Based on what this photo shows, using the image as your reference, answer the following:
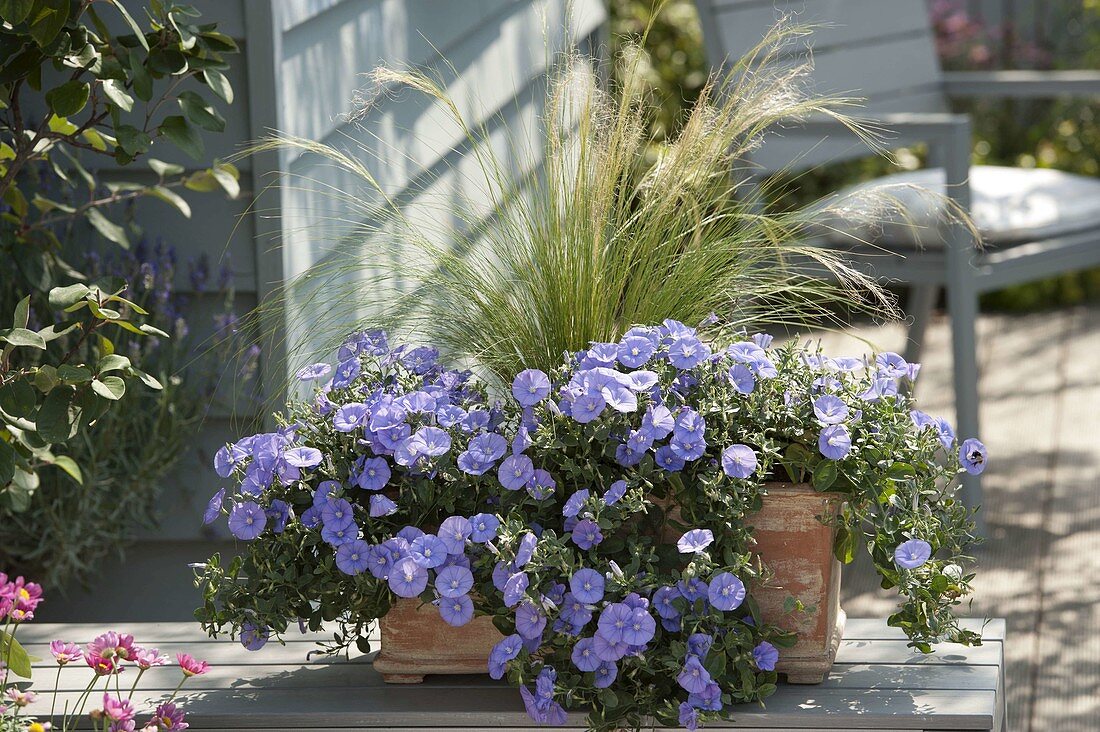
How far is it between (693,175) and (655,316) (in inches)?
6.3

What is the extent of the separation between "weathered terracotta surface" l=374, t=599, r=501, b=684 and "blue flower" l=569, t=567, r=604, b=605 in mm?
172

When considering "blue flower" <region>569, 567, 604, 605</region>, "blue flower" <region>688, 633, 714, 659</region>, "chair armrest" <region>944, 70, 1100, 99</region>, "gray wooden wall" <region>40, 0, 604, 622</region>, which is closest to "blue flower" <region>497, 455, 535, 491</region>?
"blue flower" <region>569, 567, 604, 605</region>

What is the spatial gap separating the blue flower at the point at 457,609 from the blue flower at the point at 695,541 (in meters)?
0.20

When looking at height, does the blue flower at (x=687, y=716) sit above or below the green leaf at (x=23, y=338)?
below

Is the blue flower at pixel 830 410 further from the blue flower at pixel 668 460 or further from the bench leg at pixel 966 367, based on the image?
the bench leg at pixel 966 367

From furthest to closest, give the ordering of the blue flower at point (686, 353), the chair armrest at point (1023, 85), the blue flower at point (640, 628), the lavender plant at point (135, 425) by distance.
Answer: the chair armrest at point (1023, 85) → the lavender plant at point (135, 425) → the blue flower at point (686, 353) → the blue flower at point (640, 628)

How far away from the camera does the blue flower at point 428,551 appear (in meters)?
1.21

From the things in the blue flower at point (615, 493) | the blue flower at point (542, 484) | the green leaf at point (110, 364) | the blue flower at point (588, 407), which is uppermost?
the green leaf at point (110, 364)

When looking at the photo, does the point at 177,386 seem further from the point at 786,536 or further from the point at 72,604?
the point at 786,536

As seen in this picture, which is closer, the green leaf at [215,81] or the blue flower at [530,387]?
the blue flower at [530,387]

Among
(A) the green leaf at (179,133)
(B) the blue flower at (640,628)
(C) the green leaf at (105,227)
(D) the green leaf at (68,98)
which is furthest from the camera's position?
(C) the green leaf at (105,227)

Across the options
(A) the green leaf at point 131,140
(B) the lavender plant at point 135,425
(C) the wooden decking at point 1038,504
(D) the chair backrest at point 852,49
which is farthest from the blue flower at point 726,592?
(D) the chair backrest at point 852,49

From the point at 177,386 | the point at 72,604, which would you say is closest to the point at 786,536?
the point at 177,386

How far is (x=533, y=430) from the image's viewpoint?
128 cm
